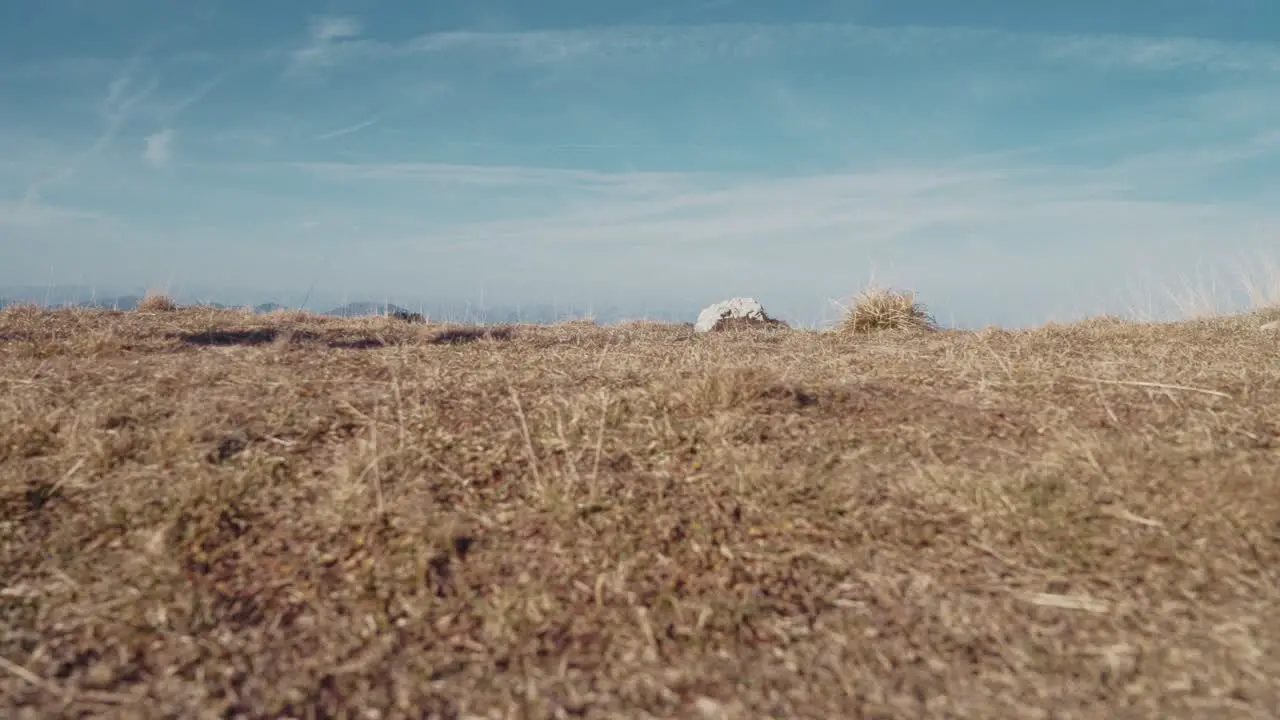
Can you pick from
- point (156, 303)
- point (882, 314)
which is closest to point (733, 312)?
point (882, 314)

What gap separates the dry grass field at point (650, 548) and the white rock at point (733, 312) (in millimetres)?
7292

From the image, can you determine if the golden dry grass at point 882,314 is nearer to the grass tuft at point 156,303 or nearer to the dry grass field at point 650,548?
the dry grass field at point 650,548

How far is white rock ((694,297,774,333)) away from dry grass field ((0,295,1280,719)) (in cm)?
729

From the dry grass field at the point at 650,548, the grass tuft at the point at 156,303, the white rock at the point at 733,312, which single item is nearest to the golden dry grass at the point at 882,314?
the white rock at the point at 733,312

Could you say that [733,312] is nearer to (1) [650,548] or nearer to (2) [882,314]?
(2) [882,314]

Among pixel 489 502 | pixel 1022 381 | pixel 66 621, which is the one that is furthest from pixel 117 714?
pixel 1022 381

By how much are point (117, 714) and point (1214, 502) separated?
11.4 feet

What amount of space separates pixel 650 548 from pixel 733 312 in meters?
9.36

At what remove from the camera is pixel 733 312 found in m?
11.9

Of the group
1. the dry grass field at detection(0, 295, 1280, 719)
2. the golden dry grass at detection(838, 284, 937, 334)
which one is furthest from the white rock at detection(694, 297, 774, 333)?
the dry grass field at detection(0, 295, 1280, 719)

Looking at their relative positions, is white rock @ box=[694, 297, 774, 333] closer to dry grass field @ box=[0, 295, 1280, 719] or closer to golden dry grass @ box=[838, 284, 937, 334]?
golden dry grass @ box=[838, 284, 937, 334]

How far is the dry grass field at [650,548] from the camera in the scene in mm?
2098

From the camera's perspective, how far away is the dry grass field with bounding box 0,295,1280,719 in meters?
2.10

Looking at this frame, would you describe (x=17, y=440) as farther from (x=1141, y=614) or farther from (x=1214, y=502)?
(x=1214, y=502)
